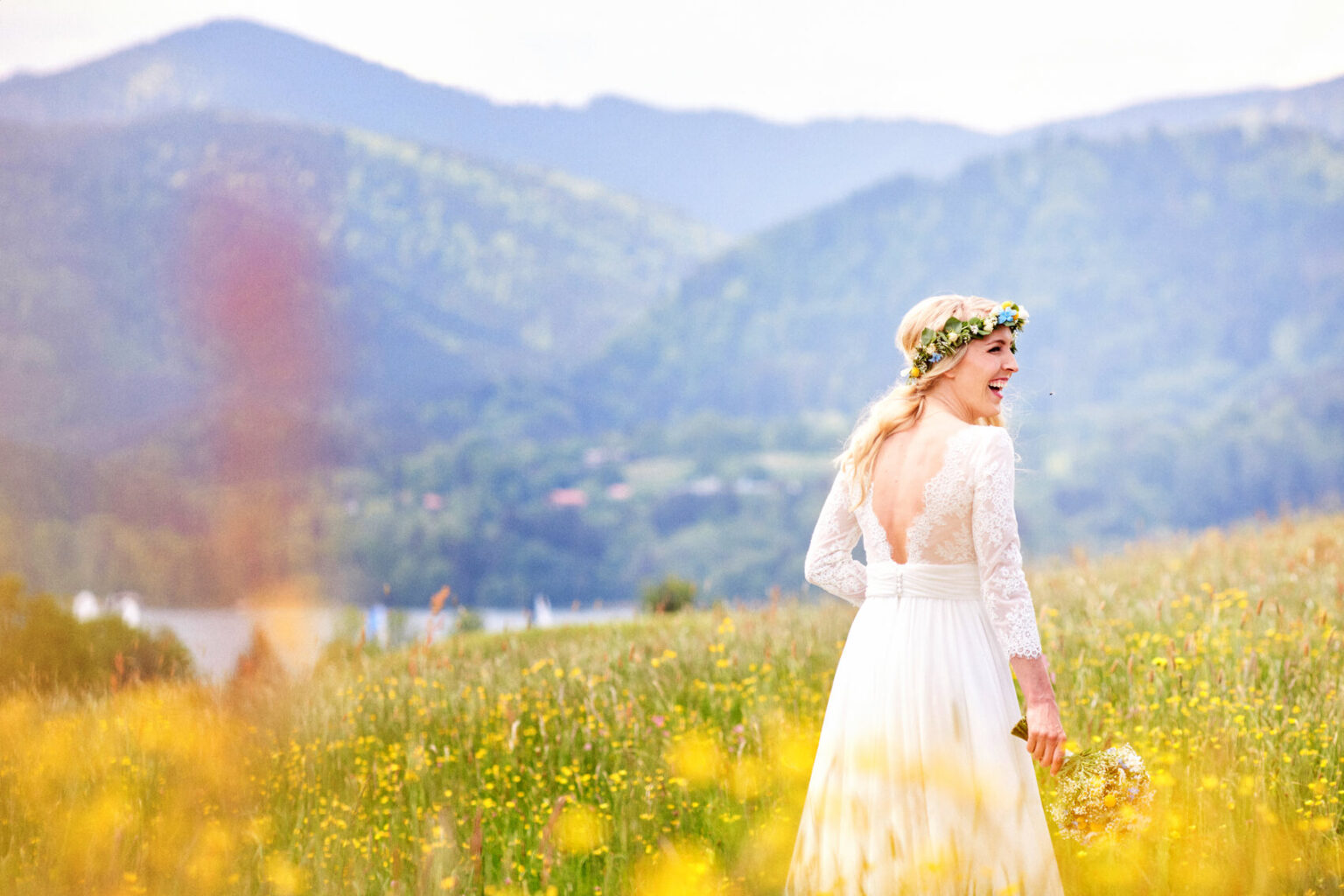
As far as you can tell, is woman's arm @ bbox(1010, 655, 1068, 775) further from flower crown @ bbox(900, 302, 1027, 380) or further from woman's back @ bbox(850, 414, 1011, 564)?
flower crown @ bbox(900, 302, 1027, 380)

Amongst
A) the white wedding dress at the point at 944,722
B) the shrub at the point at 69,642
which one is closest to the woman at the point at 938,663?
the white wedding dress at the point at 944,722

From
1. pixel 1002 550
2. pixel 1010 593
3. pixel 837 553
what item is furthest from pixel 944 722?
pixel 837 553

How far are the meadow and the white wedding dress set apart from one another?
39 cm

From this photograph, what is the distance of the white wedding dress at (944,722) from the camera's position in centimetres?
324

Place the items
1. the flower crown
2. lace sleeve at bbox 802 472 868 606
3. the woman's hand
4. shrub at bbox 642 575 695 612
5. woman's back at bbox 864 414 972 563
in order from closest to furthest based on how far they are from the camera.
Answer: the woman's hand → woman's back at bbox 864 414 972 563 → the flower crown → lace sleeve at bbox 802 472 868 606 → shrub at bbox 642 575 695 612

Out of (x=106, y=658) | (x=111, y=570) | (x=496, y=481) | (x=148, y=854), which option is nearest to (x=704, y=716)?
(x=148, y=854)

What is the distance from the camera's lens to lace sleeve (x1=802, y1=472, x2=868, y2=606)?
3.76m

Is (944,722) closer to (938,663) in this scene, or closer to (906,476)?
(938,663)

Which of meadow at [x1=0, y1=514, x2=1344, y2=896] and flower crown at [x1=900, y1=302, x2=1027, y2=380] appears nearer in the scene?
flower crown at [x1=900, y1=302, x2=1027, y2=380]

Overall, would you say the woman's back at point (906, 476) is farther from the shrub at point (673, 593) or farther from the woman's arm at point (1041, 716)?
the shrub at point (673, 593)

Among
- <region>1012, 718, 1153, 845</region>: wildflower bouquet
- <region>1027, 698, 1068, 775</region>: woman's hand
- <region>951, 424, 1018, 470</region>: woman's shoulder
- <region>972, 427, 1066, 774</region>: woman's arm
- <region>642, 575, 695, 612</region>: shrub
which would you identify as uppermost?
<region>951, 424, 1018, 470</region>: woman's shoulder

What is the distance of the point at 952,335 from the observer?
3.47 m

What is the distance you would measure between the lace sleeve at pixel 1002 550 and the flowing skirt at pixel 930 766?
0.17 m

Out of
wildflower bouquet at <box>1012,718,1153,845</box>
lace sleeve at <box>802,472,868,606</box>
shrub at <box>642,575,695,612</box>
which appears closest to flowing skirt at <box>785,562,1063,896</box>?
wildflower bouquet at <box>1012,718,1153,845</box>
